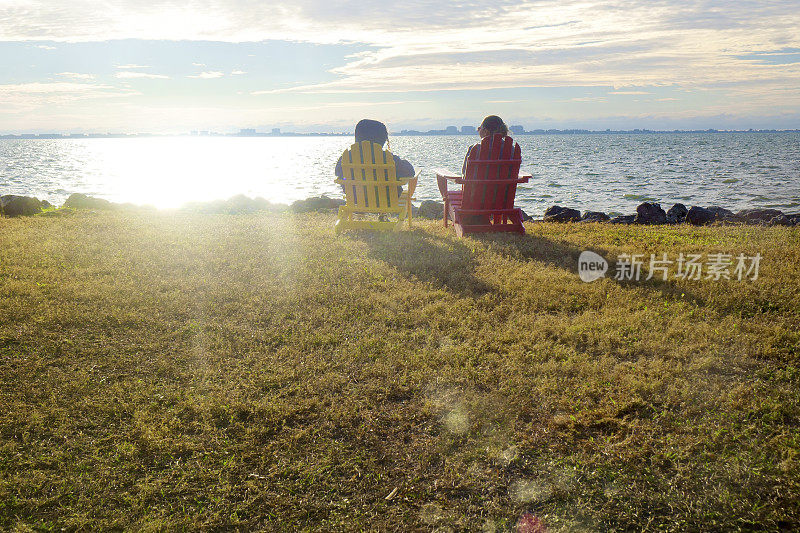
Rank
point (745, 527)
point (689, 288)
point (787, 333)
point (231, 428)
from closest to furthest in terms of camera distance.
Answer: point (745, 527) < point (231, 428) < point (787, 333) < point (689, 288)

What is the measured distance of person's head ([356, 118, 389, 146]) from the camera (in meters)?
9.18

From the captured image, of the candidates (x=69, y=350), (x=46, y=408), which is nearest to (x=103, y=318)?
(x=69, y=350)

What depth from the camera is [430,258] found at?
7.05 meters

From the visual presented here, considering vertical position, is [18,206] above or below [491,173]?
below

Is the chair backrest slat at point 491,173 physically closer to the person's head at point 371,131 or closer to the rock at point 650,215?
the person's head at point 371,131


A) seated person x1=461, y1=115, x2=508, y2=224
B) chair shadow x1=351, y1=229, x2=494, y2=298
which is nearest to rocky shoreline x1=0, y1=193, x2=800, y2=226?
chair shadow x1=351, y1=229, x2=494, y2=298

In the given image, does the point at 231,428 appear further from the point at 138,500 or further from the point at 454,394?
the point at 454,394

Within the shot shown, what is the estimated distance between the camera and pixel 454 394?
367 centimetres

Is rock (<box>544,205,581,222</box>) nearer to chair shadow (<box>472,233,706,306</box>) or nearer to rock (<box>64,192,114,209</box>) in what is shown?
chair shadow (<box>472,233,706,306</box>)

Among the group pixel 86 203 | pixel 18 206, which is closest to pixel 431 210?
pixel 86 203

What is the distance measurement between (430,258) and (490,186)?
2.26 m

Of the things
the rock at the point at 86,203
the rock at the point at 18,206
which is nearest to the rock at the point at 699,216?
the rock at the point at 86,203

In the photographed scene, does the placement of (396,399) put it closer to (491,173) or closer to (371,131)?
(491,173)

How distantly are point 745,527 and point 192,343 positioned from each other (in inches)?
171
